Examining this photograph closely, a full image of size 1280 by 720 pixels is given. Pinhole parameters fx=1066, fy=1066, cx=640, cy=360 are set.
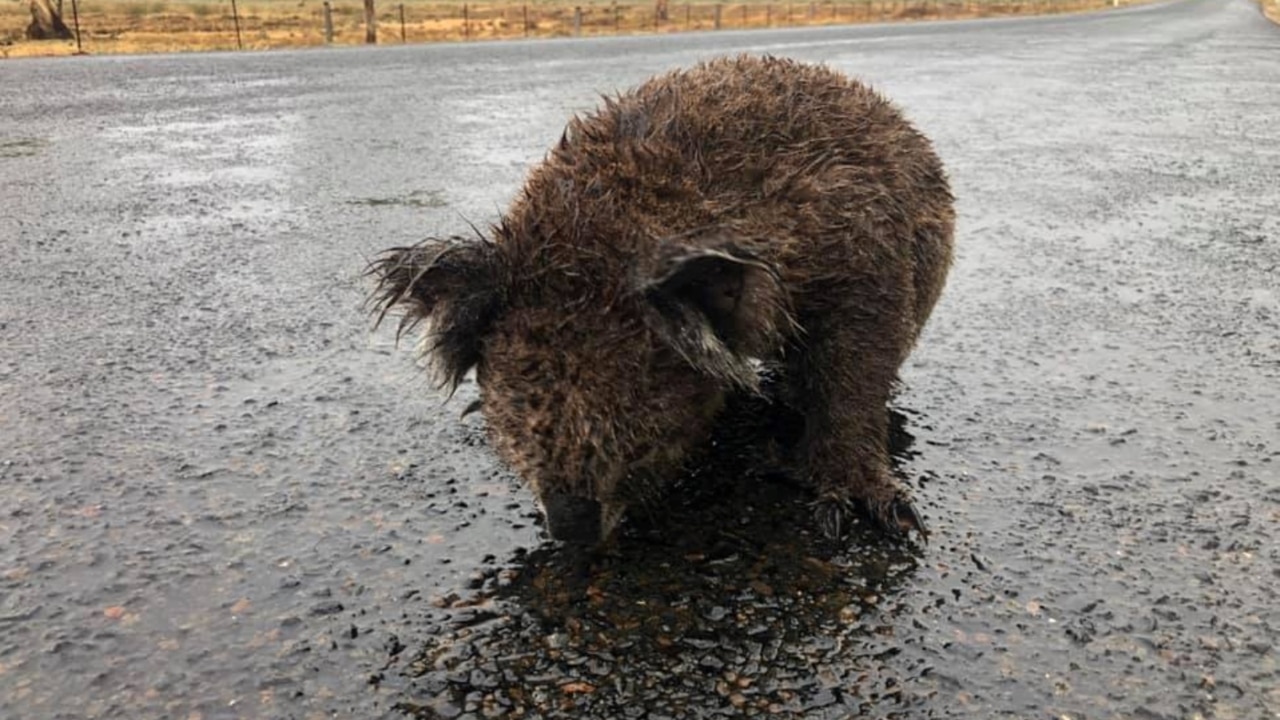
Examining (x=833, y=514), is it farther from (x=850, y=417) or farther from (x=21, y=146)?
(x=21, y=146)

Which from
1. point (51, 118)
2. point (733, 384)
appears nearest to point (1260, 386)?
point (733, 384)

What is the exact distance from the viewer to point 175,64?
2250 centimetres

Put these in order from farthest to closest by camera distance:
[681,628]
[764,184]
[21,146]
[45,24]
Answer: [45,24]
[21,146]
[764,184]
[681,628]

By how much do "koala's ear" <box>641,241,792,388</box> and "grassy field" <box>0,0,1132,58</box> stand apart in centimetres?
2822

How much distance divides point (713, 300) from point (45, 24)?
38.1m

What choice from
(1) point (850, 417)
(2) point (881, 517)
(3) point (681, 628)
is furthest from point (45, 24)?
(3) point (681, 628)

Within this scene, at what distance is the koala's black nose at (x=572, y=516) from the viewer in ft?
9.89

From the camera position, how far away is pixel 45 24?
34.2 meters

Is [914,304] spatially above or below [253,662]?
above

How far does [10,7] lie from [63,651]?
6116 centimetres

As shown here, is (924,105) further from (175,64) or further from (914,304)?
(175,64)

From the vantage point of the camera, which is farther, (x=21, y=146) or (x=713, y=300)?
(x=21, y=146)

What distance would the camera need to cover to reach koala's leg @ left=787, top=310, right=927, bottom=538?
12.6 ft

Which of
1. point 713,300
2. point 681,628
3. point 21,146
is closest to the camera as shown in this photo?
point 713,300
